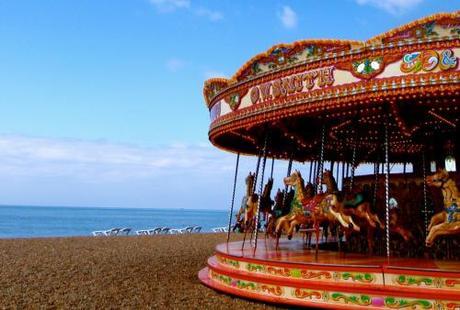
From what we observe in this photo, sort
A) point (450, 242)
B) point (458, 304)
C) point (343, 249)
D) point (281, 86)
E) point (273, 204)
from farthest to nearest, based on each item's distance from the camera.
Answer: point (273, 204)
point (343, 249)
point (450, 242)
point (281, 86)
point (458, 304)

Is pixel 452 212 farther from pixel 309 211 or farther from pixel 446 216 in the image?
pixel 309 211

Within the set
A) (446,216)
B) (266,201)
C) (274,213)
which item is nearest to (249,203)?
(266,201)

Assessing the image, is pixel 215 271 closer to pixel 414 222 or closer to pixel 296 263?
pixel 296 263

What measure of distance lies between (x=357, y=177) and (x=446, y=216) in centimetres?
350

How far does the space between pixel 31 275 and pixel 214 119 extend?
6.14 meters

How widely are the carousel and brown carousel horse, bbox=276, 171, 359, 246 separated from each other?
26 mm

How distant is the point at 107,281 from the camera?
35.5 feet

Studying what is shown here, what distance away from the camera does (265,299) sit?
8.30 metres

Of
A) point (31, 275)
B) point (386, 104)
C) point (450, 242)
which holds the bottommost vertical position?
→ point (31, 275)

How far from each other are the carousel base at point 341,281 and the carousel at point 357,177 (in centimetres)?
2

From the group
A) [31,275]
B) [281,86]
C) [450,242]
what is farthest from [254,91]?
[31,275]

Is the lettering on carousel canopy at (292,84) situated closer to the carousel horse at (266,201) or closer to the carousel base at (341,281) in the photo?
the carousel base at (341,281)

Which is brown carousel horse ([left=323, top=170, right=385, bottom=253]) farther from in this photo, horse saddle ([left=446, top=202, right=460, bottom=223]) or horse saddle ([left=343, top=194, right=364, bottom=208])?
horse saddle ([left=446, top=202, right=460, bottom=223])

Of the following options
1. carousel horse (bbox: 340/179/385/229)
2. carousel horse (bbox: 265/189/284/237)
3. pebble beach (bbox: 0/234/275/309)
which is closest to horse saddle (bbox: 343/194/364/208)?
carousel horse (bbox: 340/179/385/229)
